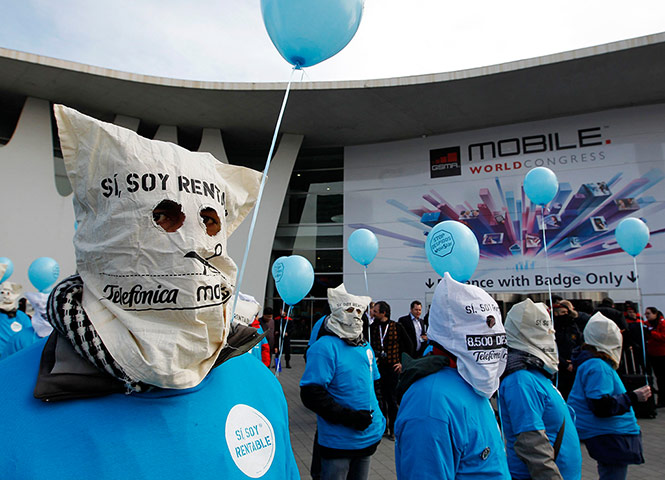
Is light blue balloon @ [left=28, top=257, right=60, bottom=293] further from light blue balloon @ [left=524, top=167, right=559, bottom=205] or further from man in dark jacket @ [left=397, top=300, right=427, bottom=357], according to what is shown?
light blue balloon @ [left=524, top=167, right=559, bottom=205]

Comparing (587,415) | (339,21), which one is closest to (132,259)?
(339,21)

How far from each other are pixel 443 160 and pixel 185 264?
15.9 metres

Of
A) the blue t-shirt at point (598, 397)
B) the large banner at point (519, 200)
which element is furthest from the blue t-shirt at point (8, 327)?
the large banner at point (519, 200)

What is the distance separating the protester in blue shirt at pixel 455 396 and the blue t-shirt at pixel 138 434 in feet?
2.84

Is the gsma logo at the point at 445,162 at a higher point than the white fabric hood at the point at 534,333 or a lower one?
higher

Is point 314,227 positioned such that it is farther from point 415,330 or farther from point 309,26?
point 309,26

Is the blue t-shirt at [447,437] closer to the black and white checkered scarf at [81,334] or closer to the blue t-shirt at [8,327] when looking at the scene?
the black and white checkered scarf at [81,334]

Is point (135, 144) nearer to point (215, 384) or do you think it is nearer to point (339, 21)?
point (215, 384)

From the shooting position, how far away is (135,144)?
1.06 metres

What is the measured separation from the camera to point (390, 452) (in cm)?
560

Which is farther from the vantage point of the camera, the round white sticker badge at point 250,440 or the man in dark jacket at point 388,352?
the man in dark jacket at point 388,352

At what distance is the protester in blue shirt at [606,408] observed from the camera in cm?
325

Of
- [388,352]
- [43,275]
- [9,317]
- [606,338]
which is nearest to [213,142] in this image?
[43,275]

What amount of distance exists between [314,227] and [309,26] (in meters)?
15.9
